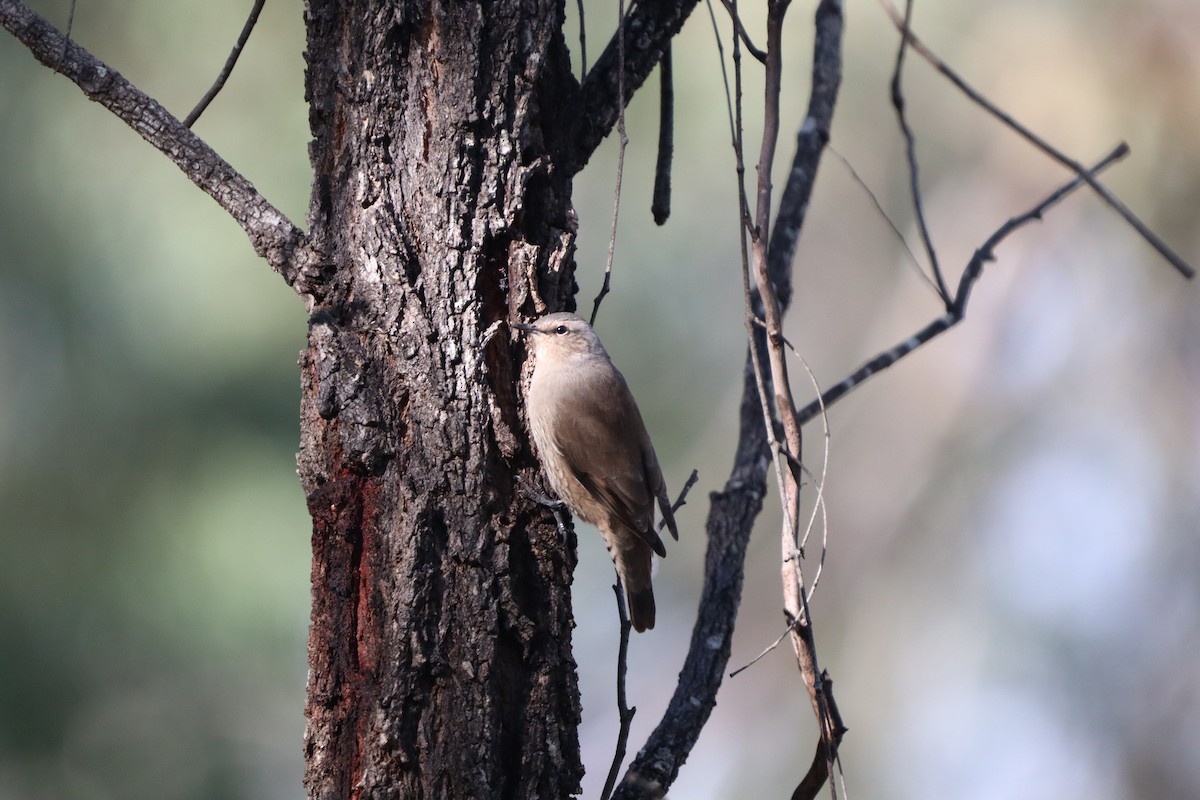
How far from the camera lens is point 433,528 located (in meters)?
1.67

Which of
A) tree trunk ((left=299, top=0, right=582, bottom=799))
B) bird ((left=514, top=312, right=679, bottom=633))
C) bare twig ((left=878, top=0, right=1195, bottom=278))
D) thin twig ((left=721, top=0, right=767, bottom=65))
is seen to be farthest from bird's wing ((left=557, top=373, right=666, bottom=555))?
bare twig ((left=878, top=0, right=1195, bottom=278))

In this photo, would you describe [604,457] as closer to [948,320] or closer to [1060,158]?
[948,320]

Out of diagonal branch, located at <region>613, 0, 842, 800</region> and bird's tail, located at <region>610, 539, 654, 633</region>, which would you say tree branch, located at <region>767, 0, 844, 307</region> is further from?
bird's tail, located at <region>610, 539, 654, 633</region>

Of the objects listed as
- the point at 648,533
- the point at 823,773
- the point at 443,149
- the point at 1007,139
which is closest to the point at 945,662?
the point at 1007,139

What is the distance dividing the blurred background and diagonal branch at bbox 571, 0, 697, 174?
3004 millimetres

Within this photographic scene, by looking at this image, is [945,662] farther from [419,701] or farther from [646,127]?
[419,701]

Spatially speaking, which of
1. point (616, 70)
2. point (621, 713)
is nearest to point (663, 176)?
point (616, 70)

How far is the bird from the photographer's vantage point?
7.41 feet

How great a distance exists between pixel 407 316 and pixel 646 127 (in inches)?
188

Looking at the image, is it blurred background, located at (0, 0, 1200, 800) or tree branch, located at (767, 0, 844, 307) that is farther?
blurred background, located at (0, 0, 1200, 800)

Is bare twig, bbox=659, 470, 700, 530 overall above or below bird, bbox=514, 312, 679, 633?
below

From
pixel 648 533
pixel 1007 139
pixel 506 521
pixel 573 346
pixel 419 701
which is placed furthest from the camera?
pixel 1007 139

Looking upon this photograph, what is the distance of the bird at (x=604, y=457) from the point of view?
2258 millimetres

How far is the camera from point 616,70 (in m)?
1.85
